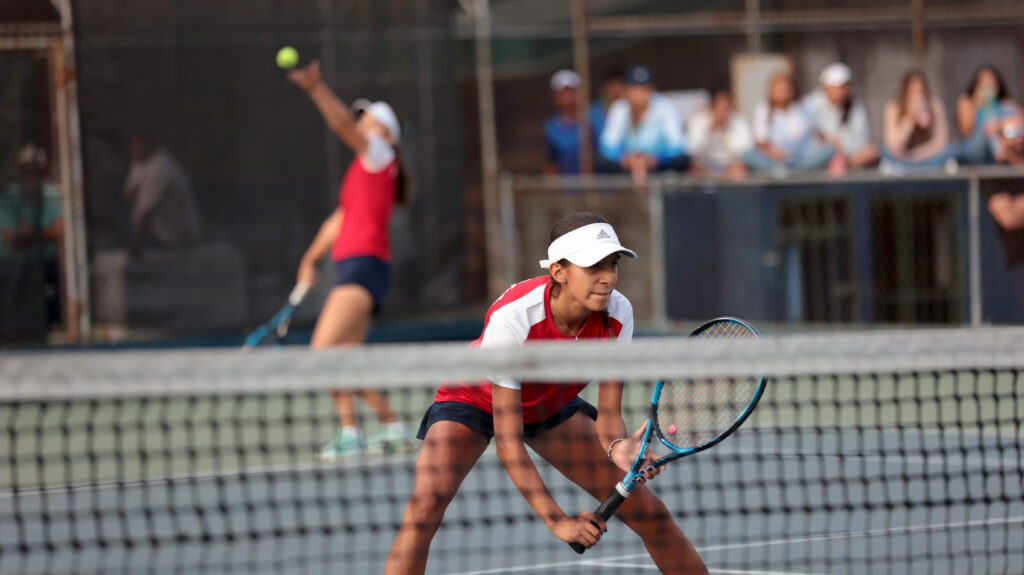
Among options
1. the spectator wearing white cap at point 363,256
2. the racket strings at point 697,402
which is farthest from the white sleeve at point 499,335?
the spectator wearing white cap at point 363,256

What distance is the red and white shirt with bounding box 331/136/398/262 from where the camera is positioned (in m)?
6.67

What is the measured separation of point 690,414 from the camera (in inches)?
153

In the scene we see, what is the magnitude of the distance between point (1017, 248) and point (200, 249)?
5.57 meters

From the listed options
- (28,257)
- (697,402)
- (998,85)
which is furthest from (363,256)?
(998,85)

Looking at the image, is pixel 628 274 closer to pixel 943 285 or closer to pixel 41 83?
pixel 943 285

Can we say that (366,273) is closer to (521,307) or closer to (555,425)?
(555,425)

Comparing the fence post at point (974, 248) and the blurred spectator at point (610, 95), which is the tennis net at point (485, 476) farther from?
the blurred spectator at point (610, 95)

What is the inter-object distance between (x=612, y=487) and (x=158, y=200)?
693 cm

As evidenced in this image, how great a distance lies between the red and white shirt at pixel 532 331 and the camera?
11.5 ft

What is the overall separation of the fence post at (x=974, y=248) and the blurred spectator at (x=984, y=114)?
43 cm

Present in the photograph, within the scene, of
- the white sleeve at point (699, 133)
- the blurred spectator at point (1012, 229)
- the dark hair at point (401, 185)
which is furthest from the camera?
the white sleeve at point (699, 133)

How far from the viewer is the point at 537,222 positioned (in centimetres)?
998

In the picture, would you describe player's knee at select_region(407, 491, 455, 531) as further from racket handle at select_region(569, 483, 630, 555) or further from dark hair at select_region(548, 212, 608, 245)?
dark hair at select_region(548, 212, 608, 245)

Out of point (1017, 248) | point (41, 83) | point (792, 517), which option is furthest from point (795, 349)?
point (41, 83)
